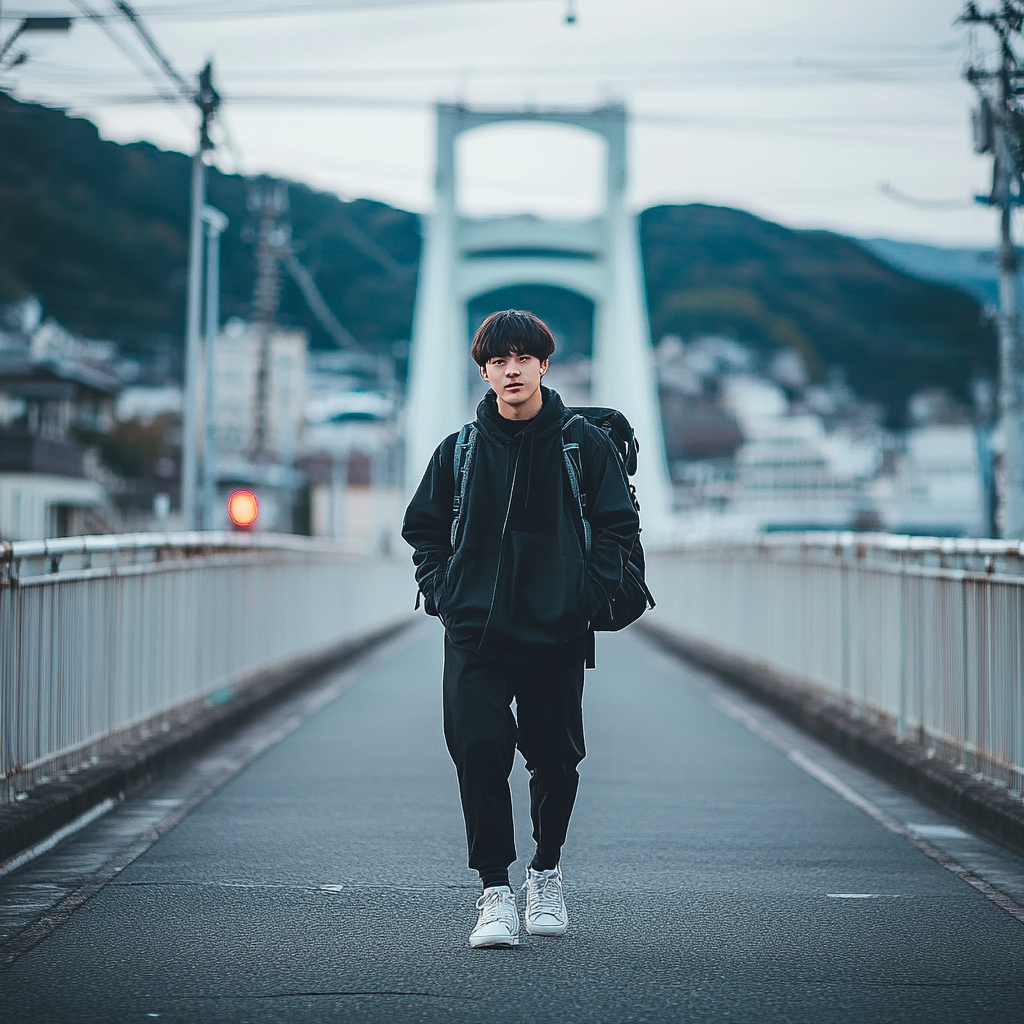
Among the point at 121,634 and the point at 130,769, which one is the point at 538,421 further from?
the point at 121,634

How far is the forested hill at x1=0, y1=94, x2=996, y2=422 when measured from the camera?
254 ft

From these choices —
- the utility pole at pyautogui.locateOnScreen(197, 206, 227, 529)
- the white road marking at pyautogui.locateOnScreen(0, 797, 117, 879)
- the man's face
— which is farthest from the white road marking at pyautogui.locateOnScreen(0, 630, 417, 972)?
the utility pole at pyautogui.locateOnScreen(197, 206, 227, 529)

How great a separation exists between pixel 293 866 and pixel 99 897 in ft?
2.37

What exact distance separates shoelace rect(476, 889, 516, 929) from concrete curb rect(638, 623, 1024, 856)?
2202 millimetres

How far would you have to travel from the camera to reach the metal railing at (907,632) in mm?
5812

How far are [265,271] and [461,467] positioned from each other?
97.8ft

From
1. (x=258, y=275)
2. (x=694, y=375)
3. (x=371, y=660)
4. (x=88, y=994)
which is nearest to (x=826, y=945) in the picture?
(x=88, y=994)

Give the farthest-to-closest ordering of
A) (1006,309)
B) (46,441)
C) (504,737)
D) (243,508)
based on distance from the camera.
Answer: (46,441), (1006,309), (243,508), (504,737)

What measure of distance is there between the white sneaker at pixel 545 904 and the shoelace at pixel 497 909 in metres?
0.13

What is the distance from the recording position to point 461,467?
3.88 meters

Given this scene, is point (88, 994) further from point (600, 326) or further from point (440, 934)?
point (600, 326)

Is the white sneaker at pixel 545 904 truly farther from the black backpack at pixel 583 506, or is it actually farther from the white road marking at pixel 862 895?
the white road marking at pixel 862 895

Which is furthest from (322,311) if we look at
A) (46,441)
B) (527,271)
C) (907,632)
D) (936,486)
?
(907,632)

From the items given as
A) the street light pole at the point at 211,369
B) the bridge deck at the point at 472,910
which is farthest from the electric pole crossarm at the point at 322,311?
the bridge deck at the point at 472,910
